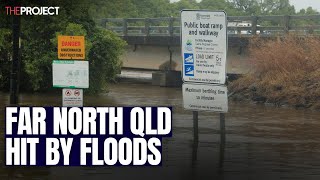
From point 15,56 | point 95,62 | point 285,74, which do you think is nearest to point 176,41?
point 95,62

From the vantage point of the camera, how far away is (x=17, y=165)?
1168 cm

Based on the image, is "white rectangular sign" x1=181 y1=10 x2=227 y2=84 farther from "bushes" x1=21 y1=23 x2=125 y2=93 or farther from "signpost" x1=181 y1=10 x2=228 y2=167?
"bushes" x1=21 y1=23 x2=125 y2=93

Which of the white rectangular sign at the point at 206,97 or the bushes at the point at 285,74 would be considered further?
the bushes at the point at 285,74

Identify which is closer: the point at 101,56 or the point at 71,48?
the point at 71,48

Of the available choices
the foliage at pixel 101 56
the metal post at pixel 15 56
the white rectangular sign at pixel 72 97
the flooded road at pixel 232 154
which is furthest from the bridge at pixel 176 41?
the white rectangular sign at pixel 72 97

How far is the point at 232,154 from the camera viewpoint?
44.7 feet

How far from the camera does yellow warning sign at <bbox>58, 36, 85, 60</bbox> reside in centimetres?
1578

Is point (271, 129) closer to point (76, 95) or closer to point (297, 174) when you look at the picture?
point (76, 95)

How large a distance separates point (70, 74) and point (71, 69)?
0.12 meters

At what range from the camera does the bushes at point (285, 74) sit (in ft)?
96.4

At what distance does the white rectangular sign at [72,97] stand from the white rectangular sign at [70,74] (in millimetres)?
145

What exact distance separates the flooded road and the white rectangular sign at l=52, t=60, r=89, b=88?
6.15 ft

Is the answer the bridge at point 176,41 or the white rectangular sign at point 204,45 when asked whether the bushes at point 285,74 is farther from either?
the white rectangular sign at point 204,45

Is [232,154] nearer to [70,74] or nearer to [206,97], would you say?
[206,97]
